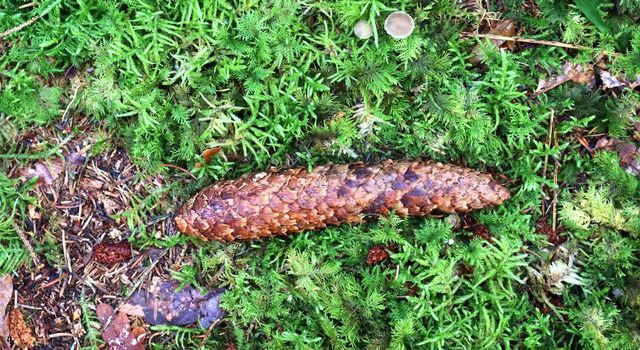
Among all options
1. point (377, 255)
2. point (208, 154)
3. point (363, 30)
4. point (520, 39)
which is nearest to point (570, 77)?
point (520, 39)

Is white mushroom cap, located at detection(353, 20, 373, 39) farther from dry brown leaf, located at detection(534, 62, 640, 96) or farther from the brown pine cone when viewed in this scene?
dry brown leaf, located at detection(534, 62, 640, 96)

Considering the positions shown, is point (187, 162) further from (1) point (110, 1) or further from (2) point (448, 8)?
(2) point (448, 8)

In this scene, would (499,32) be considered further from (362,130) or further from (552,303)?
(552,303)

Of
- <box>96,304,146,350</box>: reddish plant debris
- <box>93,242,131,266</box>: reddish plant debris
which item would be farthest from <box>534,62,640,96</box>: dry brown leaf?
<box>96,304,146,350</box>: reddish plant debris

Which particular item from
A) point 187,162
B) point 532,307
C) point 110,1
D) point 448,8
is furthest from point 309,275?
point 110,1

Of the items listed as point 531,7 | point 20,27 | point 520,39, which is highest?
point 20,27

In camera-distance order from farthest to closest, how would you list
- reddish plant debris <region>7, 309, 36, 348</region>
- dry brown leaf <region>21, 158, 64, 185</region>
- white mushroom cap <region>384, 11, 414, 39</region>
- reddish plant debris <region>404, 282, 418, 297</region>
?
dry brown leaf <region>21, 158, 64, 185</region>
reddish plant debris <region>7, 309, 36, 348</region>
reddish plant debris <region>404, 282, 418, 297</region>
white mushroom cap <region>384, 11, 414, 39</region>

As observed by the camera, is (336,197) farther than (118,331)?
No
